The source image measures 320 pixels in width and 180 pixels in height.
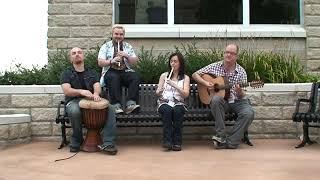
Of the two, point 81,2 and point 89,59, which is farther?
point 81,2

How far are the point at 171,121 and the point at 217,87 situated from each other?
0.81 m

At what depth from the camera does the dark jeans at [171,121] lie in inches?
258

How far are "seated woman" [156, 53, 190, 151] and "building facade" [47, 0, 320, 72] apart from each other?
7.15 ft

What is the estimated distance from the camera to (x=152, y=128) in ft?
24.7

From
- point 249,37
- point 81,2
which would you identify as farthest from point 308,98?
point 81,2

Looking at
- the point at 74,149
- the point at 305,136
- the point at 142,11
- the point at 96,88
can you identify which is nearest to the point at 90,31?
the point at 142,11

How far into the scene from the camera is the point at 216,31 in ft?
29.8

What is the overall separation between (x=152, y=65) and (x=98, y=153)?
6.24 ft

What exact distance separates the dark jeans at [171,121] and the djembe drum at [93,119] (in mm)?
739

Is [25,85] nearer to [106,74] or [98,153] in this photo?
[106,74]

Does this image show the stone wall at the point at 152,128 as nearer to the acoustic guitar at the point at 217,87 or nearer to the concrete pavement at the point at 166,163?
the concrete pavement at the point at 166,163

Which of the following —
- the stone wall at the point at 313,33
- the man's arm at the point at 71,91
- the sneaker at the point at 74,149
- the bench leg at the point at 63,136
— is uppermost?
the stone wall at the point at 313,33

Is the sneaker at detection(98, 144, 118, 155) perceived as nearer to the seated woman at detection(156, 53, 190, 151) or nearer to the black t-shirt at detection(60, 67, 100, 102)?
the seated woman at detection(156, 53, 190, 151)

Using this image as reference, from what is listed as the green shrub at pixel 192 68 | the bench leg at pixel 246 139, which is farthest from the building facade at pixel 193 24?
the bench leg at pixel 246 139
